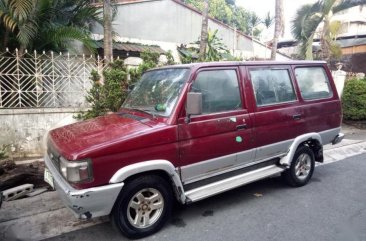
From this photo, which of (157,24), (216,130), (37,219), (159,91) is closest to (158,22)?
(157,24)

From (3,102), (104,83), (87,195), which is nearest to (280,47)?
(104,83)

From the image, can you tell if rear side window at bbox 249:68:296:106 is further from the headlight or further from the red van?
the headlight

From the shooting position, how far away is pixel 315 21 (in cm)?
1262

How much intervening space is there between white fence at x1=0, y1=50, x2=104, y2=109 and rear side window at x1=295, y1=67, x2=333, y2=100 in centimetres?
424

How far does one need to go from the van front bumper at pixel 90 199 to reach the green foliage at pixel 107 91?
369 cm

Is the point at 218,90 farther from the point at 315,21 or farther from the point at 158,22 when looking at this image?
the point at 315,21

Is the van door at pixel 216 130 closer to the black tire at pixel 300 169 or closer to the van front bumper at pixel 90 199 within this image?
the van front bumper at pixel 90 199

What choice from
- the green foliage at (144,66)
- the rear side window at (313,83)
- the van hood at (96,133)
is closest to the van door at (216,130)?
the van hood at (96,133)

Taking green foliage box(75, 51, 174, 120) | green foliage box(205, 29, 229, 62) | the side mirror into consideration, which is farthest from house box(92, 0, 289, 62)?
the side mirror

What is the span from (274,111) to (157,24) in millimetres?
9299

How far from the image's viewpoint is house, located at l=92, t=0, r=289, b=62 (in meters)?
11.6

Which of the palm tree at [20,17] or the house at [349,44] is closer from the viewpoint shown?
the palm tree at [20,17]

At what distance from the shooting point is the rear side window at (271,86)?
4.43 m

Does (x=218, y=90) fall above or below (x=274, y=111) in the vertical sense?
above
